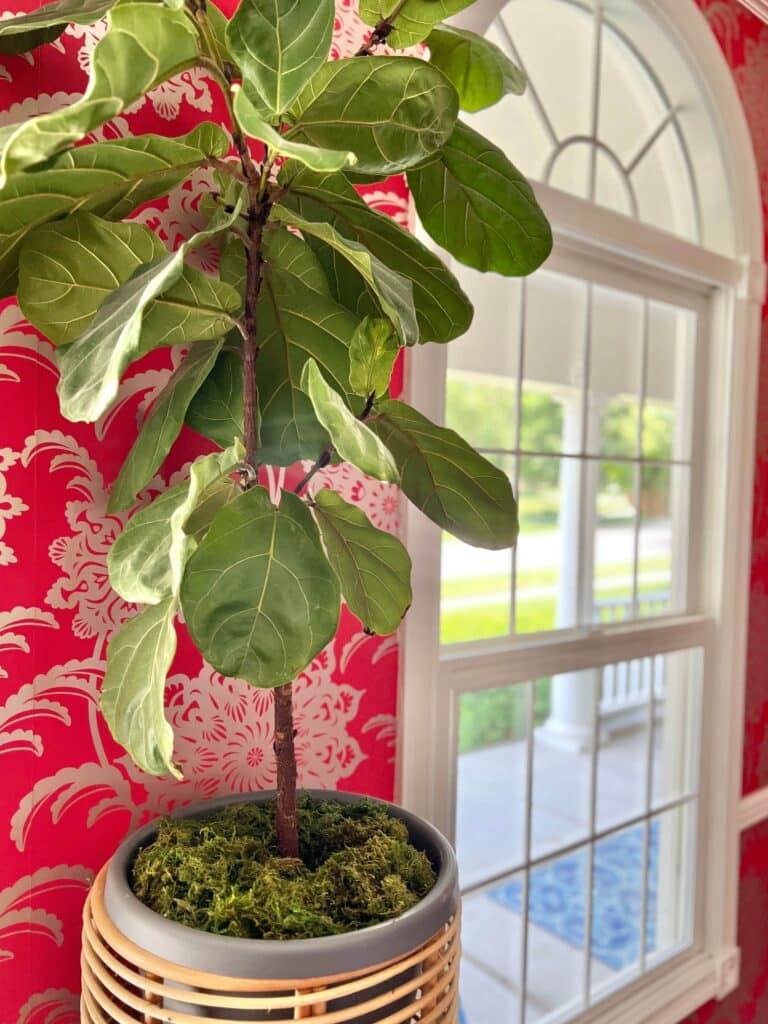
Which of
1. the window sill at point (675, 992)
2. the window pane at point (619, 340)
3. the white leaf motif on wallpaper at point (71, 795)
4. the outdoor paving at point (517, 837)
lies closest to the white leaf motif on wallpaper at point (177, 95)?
the white leaf motif on wallpaper at point (71, 795)

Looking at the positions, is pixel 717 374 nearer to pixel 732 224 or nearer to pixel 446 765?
pixel 732 224

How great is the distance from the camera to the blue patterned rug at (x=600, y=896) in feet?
11.8

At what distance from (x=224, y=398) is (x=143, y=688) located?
0.31 meters

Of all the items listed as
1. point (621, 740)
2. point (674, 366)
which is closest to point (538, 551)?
point (621, 740)

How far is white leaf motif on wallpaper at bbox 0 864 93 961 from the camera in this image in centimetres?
86

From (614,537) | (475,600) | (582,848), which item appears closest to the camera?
(582,848)

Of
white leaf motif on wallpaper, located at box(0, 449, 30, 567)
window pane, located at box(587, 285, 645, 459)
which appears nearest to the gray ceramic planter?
white leaf motif on wallpaper, located at box(0, 449, 30, 567)

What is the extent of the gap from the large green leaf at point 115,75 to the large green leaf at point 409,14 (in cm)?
28

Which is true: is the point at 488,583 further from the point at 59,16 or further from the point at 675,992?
the point at 59,16

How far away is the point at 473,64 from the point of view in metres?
0.81

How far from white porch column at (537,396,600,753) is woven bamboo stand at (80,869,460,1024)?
1.09m

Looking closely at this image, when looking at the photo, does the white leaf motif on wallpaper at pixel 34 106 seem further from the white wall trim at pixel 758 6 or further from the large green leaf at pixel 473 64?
the white wall trim at pixel 758 6

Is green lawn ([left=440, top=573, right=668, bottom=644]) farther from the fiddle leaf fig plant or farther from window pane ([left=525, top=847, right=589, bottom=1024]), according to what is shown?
the fiddle leaf fig plant

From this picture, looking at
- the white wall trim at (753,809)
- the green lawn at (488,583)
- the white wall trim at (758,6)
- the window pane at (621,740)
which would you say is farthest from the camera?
the green lawn at (488,583)
